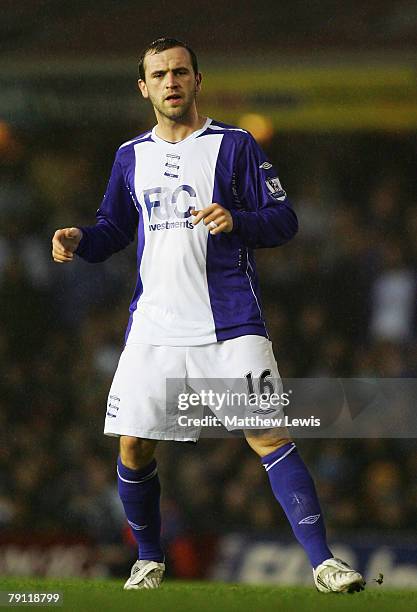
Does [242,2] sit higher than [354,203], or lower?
higher

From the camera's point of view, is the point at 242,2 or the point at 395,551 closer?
the point at 395,551

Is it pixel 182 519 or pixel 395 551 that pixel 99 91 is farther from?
pixel 395 551

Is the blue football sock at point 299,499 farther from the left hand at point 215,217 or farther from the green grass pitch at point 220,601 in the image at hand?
the left hand at point 215,217

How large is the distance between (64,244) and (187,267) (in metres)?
0.44

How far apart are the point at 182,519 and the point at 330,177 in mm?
2400

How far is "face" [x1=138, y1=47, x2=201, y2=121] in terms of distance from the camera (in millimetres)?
4227

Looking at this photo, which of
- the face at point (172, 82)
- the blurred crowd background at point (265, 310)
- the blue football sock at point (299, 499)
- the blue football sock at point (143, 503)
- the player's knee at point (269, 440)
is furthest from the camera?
the blurred crowd background at point (265, 310)

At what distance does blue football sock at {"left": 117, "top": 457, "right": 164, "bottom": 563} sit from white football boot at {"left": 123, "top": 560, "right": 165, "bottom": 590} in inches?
1.5

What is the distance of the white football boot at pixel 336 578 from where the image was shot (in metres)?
3.79

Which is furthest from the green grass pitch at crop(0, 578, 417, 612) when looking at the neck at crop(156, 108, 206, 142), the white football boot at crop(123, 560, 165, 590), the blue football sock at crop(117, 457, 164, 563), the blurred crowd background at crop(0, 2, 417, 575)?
the blurred crowd background at crop(0, 2, 417, 575)

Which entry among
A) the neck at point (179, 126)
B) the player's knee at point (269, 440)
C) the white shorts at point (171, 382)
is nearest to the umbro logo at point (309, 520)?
the player's knee at point (269, 440)

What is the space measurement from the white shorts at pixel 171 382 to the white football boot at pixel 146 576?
0.55 metres

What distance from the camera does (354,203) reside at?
7551 millimetres

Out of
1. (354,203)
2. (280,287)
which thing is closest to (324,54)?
(354,203)
